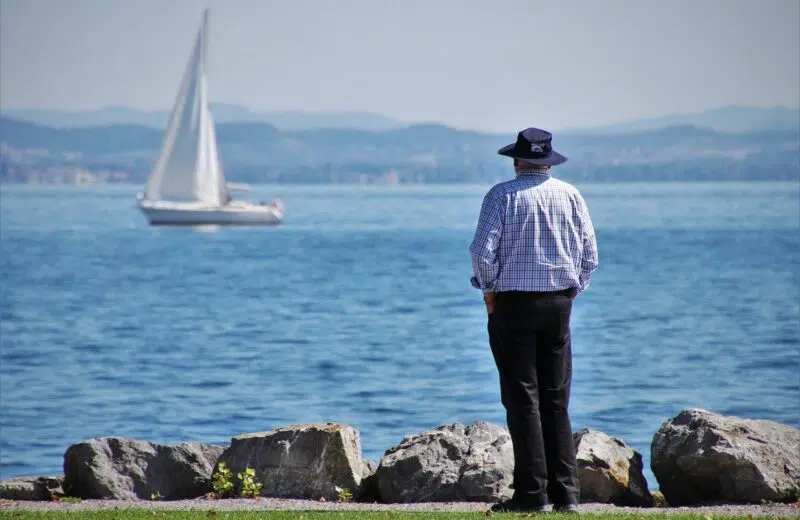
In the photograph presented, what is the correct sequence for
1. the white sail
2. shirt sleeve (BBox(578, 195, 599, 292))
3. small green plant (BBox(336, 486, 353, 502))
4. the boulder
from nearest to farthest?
shirt sleeve (BBox(578, 195, 599, 292)) < small green plant (BBox(336, 486, 353, 502)) < the boulder < the white sail

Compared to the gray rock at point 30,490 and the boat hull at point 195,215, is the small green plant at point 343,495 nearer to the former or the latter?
the gray rock at point 30,490

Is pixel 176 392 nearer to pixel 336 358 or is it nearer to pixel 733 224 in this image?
pixel 336 358

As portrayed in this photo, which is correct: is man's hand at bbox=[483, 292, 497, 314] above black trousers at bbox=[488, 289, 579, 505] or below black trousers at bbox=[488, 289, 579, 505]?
above

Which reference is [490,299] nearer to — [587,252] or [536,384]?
[536,384]

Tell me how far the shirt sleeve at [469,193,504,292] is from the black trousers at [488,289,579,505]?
133 mm

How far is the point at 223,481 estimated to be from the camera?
913cm

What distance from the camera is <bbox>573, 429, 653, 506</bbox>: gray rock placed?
8727mm

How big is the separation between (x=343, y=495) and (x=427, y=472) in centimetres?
59

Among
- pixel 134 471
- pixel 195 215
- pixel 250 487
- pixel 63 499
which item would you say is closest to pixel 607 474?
pixel 250 487

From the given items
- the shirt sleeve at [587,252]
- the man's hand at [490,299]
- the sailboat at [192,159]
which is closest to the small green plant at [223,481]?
the man's hand at [490,299]

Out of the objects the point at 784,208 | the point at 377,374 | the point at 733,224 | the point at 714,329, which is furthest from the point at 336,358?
the point at 784,208

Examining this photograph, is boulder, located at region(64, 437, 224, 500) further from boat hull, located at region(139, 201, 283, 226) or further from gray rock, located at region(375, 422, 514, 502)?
boat hull, located at region(139, 201, 283, 226)

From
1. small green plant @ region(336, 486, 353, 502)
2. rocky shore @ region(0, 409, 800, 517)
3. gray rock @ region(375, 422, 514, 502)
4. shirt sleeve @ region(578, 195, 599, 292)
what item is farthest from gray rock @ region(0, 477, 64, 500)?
shirt sleeve @ region(578, 195, 599, 292)

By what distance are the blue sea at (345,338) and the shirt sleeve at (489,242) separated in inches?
370
